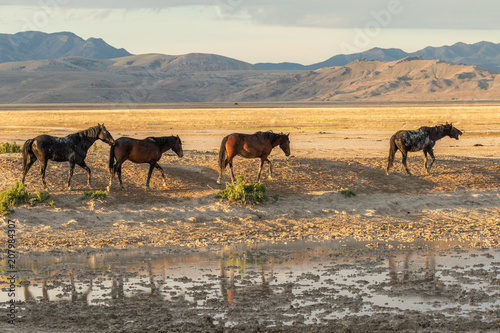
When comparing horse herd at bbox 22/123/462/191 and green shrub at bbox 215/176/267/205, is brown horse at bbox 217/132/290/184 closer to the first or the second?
horse herd at bbox 22/123/462/191

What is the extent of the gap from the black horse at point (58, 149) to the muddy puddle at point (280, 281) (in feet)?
16.1

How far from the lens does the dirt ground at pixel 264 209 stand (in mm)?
14820

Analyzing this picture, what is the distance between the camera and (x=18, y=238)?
1449 centimetres

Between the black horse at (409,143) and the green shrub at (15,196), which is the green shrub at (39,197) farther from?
the black horse at (409,143)

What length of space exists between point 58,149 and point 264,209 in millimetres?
5619

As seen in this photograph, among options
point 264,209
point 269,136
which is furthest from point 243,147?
point 264,209

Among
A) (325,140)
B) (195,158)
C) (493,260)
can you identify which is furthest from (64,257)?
(325,140)

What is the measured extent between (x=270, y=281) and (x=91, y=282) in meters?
3.00

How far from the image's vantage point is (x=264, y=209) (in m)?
17.2

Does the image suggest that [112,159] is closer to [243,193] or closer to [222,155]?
[222,155]

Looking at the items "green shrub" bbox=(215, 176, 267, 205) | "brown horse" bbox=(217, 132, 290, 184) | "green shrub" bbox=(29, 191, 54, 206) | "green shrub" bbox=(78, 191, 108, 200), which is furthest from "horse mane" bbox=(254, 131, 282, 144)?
"green shrub" bbox=(29, 191, 54, 206)

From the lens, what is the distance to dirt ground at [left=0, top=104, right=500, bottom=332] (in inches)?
583

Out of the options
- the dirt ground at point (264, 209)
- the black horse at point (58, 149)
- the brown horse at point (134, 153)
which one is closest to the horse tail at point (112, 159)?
the brown horse at point (134, 153)

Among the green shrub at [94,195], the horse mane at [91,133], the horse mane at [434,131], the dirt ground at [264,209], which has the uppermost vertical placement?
the horse mane at [91,133]
